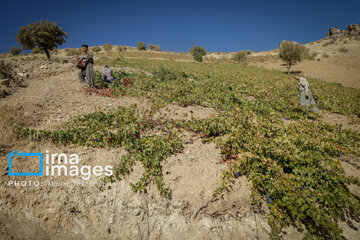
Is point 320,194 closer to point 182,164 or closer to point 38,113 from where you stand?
point 182,164

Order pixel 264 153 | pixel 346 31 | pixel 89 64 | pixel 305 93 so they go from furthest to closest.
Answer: pixel 346 31 → pixel 89 64 → pixel 305 93 → pixel 264 153

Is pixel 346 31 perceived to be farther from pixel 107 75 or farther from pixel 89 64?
pixel 89 64

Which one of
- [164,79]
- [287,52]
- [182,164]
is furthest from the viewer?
[287,52]

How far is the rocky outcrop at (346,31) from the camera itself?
139ft

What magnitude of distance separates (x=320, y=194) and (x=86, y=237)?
4.07 metres

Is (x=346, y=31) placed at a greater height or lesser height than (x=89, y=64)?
greater

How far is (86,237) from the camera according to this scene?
2.88m

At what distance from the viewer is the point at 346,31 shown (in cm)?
4453

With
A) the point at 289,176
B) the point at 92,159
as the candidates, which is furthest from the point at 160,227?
the point at 289,176

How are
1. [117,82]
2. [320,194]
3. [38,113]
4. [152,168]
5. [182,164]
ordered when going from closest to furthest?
[320,194]
[152,168]
[182,164]
[38,113]
[117,82]

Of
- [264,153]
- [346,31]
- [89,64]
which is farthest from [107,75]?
[346,31]

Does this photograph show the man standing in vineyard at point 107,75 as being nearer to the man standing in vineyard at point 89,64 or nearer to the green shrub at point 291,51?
the man standing in vineyard at point 89,64

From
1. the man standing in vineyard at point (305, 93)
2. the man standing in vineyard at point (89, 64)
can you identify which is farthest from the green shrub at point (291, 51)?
the man standing in vineyard at point (89, 64)

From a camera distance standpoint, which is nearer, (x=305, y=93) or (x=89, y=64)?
(x=305, y=93)
